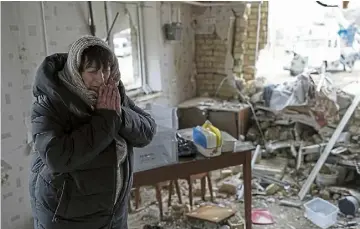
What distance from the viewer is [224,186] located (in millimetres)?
3750

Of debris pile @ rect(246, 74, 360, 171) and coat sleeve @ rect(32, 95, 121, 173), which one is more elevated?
coat sleeve @ rect(32, 95, 121, 173)

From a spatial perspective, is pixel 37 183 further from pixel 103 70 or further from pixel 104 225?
pixel 103 70

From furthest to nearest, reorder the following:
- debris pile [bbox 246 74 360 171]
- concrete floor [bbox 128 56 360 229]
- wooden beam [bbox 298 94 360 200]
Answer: debris pile [bbox 246 74 360 171]
wooden beam [bbox 298 94 360 200]
concrete floor [bbox 128 56 360 229]

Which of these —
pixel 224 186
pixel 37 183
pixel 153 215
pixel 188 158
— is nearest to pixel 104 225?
pixel 37 183

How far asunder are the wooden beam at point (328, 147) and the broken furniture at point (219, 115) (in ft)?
3.40

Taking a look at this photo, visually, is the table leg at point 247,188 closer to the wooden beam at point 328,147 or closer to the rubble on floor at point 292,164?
the rubble on floor at point 292,164

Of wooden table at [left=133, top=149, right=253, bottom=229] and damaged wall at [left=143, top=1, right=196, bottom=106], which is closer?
wooden table at [left=133, top=149, right=253, bottom=229]

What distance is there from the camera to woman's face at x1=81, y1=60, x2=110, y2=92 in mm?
1345

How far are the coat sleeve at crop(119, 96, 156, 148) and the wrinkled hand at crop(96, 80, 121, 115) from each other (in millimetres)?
65

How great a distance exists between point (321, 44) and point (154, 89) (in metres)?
2.29

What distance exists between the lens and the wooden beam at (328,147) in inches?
143

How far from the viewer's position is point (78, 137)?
1.29m

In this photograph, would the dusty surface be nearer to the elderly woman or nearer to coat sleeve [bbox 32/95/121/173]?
the elderly woman

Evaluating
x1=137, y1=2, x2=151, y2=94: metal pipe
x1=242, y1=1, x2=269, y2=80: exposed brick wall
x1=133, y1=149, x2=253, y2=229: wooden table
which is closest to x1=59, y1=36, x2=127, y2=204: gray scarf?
x1=133, y1=149, x2=253, y2=229: wooden table
